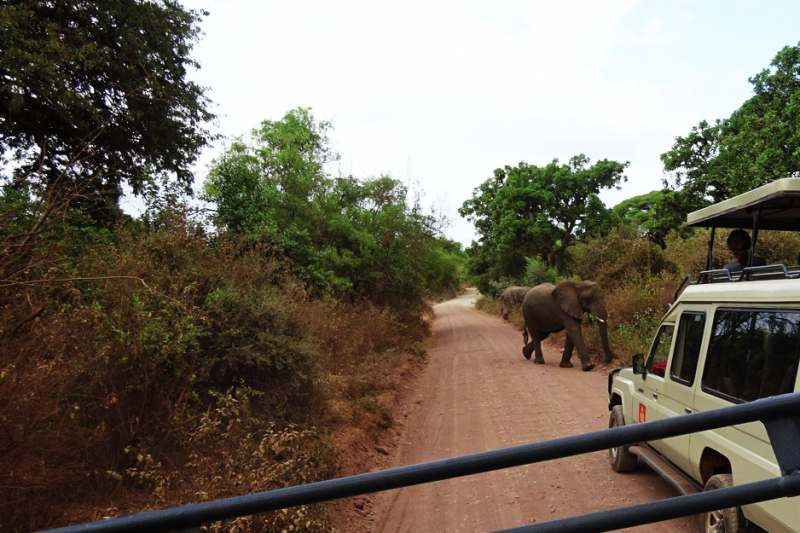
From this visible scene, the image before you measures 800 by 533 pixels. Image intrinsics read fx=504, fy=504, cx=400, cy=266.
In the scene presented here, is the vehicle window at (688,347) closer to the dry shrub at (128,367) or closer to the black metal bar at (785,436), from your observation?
the black metal bar at (785,436)

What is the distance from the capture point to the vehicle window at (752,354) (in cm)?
315

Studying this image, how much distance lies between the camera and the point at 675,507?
1.17 metres

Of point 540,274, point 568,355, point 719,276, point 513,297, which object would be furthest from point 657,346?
point 513,297

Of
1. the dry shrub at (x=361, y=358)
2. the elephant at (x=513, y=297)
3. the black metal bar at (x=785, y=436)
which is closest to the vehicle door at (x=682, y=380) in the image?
the black metal bar at (x=785, y=436)

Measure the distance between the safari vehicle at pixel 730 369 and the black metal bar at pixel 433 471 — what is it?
1.28 meters

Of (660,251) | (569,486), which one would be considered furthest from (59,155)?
(660,251)

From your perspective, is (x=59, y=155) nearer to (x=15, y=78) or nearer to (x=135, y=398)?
(x=15, y=78)

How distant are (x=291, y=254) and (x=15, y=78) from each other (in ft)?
23.3

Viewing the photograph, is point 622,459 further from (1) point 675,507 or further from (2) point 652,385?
(1) point 675,507

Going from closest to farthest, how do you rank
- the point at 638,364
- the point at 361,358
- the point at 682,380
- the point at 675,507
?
the point at 675,507, the point at 682,380, the point at 638,364, the point at 361,358

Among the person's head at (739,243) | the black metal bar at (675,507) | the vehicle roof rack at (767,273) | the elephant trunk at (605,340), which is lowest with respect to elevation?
the elephant trunk at (605,340)

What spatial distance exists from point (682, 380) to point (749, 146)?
448 inches

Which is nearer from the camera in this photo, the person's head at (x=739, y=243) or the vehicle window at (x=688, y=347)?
the vehicle window at (x=688, y=347)

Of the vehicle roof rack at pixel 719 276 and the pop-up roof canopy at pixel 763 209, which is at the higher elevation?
the pop-up roof canopy at pixel 763 209
